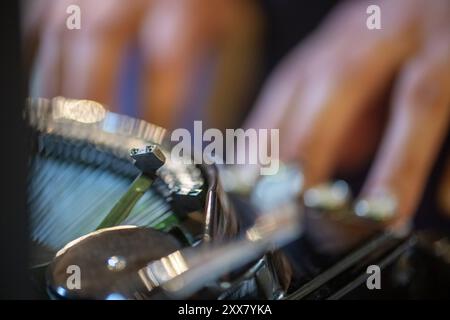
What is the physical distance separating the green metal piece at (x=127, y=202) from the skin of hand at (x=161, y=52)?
39 cm

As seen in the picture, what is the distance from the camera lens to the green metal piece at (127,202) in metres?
0.68

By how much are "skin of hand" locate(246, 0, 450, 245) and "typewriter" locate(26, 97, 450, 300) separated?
189 mm

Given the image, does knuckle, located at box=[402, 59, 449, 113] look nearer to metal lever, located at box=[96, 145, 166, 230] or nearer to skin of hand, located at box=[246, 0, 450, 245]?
skin of hand, located at box=[246, 0, 450, 245]

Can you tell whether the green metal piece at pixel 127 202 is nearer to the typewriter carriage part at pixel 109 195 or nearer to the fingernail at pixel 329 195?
the typewriter carriage part at pixel 109 195

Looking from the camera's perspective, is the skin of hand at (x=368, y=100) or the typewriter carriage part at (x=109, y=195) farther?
the skin of hand at (x=368, y=100)

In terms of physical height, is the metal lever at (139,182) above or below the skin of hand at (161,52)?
below

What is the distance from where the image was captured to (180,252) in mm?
649

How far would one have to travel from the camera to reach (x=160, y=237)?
65 centimetres

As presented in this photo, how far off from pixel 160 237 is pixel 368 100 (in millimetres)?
606

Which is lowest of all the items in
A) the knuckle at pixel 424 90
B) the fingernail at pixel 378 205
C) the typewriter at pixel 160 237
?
the fingernail at pixel 378 205

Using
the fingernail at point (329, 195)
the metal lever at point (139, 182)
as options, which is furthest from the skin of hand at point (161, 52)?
the metal lever at point (139, 182)

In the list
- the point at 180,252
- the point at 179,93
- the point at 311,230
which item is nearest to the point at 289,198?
the point at 311,230
